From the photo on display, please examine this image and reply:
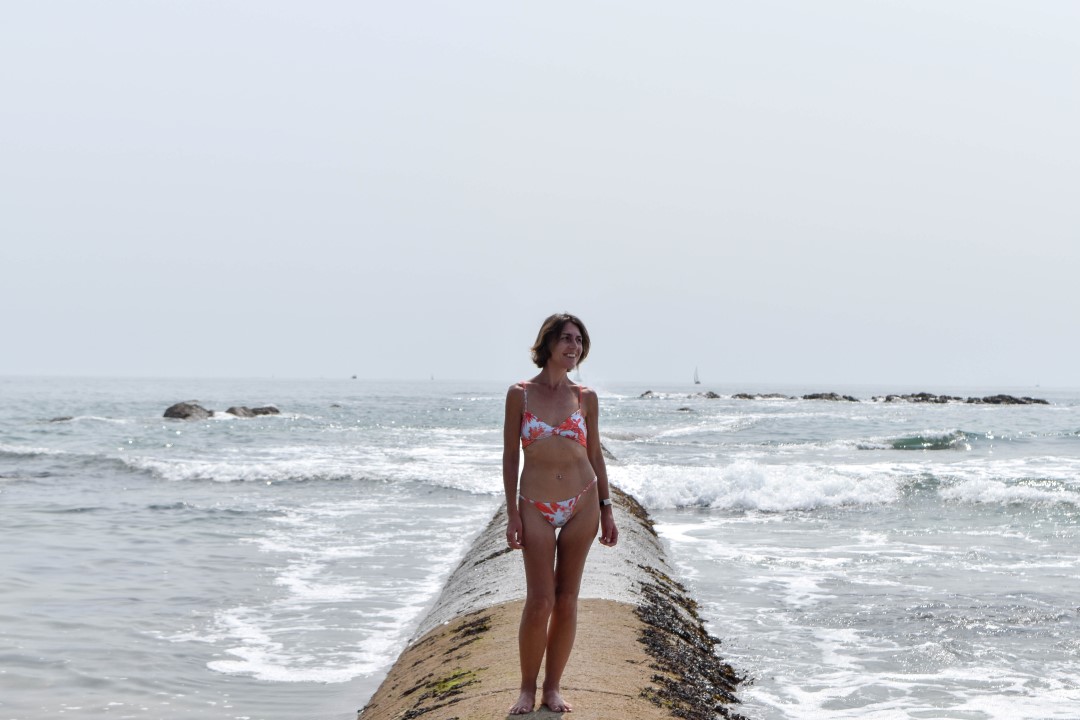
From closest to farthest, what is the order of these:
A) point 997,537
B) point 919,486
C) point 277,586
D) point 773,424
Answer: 1. point 277,586
2. point 997,537
3. point 919,486
4. point 773,424

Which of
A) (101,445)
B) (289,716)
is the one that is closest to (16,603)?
(289,716)

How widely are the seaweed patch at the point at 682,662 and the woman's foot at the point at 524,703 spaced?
0.71 m

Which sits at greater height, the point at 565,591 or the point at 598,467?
the point at 598,467

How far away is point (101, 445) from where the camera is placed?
34094mm

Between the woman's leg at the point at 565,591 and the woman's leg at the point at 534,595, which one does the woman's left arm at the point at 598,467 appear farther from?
the woman's leg at the point at 534,595

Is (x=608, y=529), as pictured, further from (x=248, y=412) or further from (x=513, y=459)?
(x=248, y=412)

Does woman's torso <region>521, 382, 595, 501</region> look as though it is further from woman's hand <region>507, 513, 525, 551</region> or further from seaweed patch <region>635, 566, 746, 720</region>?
seaweed patch <region>635, 566, 746, 720</region>

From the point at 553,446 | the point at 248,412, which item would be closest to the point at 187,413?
the point at 248,412

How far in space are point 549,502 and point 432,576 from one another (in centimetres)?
748

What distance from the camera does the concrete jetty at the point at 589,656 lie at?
5000 millimetres

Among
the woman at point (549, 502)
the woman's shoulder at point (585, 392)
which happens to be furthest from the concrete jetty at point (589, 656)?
the woman's shoulder at point (585, 392)

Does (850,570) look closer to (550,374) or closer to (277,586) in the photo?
(277,586)

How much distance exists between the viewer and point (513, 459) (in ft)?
15.3

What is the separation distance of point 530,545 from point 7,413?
2287 inches
